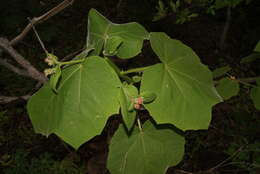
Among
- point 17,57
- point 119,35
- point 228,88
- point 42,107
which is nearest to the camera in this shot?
point 42,107

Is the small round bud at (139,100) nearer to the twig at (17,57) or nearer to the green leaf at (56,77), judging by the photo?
the green leaf at (56,77)

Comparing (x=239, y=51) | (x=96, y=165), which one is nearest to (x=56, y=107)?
(x=96, y=165)

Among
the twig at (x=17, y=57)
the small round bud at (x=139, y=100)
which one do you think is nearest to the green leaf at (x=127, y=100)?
the small round bud at (x=139, y=100)

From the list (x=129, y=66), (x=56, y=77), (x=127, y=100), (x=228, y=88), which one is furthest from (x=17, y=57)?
(x=129, y=66)

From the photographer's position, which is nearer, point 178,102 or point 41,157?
point 178,102

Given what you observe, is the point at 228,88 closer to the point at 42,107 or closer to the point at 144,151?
the point at 144,151

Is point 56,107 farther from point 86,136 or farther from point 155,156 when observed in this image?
point 155,156
